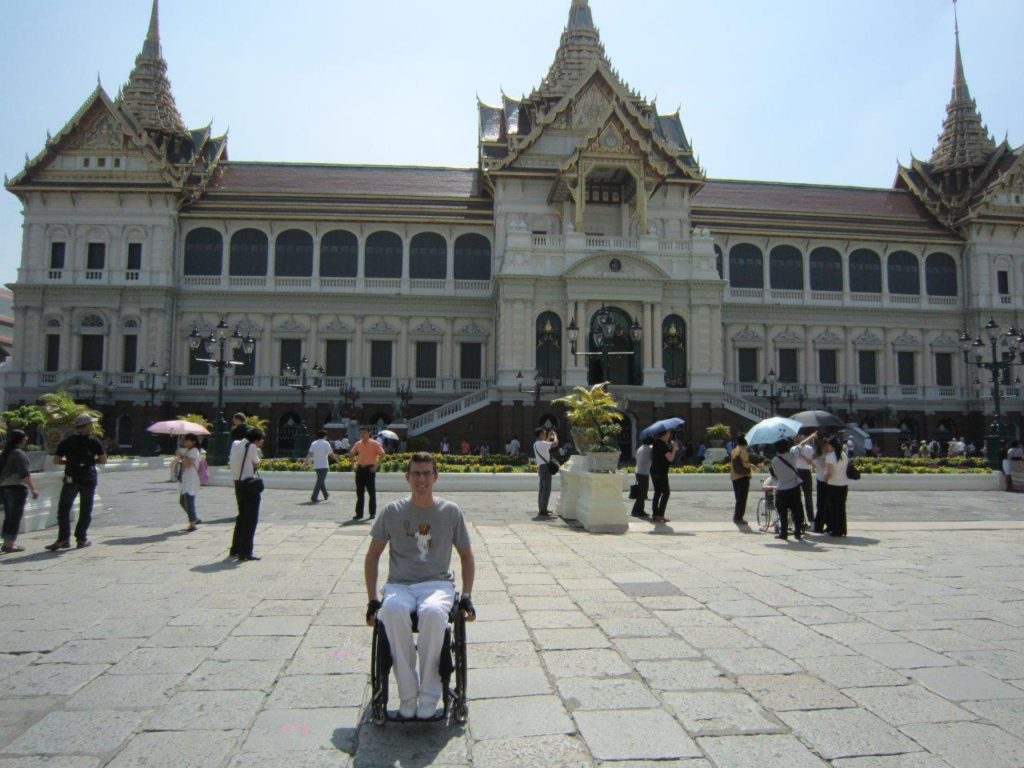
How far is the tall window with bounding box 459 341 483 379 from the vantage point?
41.8 m

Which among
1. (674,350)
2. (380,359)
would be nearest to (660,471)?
(674,350)

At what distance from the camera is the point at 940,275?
1759 inches

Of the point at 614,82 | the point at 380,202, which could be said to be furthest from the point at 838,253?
the point at 380,202

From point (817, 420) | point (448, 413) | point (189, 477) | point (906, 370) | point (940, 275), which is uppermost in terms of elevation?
point (940, 275)

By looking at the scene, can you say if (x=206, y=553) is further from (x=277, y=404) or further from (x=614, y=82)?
(x=614, y=82)

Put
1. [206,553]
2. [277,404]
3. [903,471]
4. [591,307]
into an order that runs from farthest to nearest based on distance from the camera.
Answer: [277,404] < [591,307] < [903,471] < [206,553]

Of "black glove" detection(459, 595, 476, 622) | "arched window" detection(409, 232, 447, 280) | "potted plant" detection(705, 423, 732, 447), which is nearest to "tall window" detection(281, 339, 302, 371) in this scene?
"arched window" detection(409, 232, 447, 280)

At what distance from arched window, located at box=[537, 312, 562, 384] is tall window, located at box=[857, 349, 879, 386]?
18.2 m

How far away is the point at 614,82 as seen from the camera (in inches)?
1644

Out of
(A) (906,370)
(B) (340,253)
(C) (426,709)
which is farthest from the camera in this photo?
(A) (906,370)

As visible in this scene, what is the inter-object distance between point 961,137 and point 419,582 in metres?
55.6

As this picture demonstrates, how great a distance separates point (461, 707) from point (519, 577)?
4371mm

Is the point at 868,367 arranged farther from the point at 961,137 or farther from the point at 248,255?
the point at 248,255

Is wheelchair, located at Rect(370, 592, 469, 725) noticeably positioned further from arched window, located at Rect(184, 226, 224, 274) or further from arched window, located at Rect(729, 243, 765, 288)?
arched window, located at Rect(729, 243, 765, 288)
